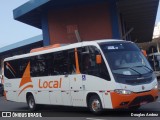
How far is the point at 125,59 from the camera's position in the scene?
13414 mm

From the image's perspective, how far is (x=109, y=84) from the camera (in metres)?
12.8

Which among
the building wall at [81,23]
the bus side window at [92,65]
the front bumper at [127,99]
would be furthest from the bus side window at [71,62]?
the building wall at [81,23]

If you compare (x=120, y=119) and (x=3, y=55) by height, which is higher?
(x=3, y=55)

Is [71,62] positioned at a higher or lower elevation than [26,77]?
higher

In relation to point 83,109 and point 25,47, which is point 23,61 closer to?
point 83,109

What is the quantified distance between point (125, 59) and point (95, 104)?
6.18 ft

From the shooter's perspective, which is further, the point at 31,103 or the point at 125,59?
the point at 31,103

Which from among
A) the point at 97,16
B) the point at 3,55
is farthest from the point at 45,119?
the point at 3,55

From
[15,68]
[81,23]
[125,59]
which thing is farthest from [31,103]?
[81,23]

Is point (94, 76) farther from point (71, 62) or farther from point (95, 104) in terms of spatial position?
point (71, 62)

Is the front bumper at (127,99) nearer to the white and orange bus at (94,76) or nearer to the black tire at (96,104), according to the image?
the white and orange bus at (94,76)

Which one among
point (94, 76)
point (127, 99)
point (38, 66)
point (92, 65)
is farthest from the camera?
point (38, 66)

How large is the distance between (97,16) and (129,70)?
Answer: 1187cm

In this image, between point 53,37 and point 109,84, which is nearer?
point 109,84
